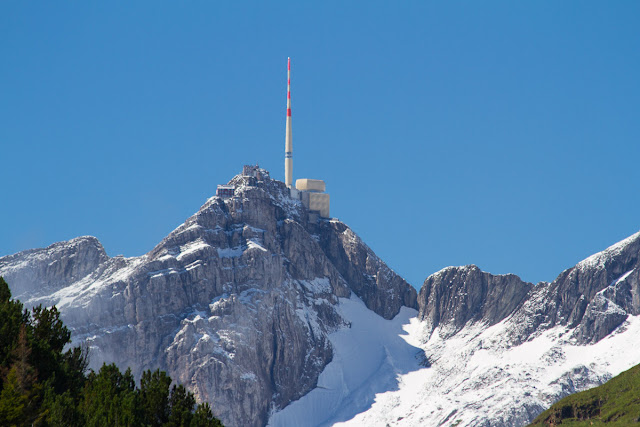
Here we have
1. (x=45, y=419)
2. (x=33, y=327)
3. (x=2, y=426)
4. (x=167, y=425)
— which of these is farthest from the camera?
(x=33, y=327)

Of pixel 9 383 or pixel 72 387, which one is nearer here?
pixel 9 383

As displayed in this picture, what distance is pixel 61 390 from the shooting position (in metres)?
149

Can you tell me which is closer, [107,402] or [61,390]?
[107,402]

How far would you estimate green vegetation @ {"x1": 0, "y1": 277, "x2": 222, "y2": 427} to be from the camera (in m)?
128

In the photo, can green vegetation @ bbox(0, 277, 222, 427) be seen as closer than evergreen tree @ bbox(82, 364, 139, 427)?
Yes

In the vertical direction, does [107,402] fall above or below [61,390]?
below

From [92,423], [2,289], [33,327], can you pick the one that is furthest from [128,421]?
[2,289]

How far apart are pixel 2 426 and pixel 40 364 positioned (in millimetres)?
28445

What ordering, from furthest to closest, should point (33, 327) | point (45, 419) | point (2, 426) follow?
point (33, 327), point (45, 419), point (2, 426)

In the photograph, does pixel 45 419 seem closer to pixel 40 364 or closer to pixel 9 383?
pixel 9 383

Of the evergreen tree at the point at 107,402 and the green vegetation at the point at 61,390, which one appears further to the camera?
Answer: the evergreen tree at the point at 107,402

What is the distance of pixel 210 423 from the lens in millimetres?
143125

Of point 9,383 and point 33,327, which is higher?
point 33,327

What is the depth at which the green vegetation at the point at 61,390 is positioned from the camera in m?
128
